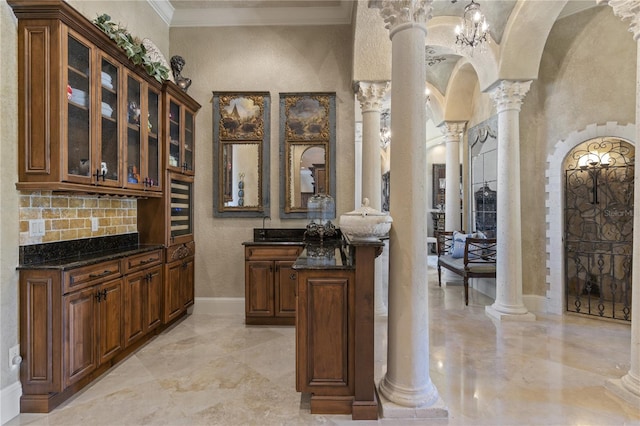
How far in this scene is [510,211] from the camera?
4105 mm

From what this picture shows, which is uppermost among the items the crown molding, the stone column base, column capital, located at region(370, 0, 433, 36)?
the crown molding

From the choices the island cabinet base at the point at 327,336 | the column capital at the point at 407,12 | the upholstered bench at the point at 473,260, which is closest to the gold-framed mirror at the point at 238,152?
the island cabinet base at the point at 327,336

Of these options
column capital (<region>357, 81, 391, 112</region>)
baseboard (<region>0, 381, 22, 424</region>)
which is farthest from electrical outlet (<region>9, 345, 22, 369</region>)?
column capital (<region>357, 81, 391, 112</region>)

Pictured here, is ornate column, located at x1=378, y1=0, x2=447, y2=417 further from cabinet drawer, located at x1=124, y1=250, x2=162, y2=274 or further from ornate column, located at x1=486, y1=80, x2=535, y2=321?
ornate column, located at x1=486, y1=80, x2=535, y2=321

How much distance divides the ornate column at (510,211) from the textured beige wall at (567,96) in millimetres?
428

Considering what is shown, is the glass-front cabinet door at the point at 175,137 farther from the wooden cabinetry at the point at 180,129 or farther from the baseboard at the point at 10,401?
the baseboard at the point at 10,401

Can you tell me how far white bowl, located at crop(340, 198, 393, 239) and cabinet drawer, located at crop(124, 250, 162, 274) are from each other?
2.07 metres

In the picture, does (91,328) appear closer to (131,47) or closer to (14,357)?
(14,357)

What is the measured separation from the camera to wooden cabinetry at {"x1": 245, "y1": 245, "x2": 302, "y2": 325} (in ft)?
12.6

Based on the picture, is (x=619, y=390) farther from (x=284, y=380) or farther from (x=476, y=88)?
(x=476, y=88)

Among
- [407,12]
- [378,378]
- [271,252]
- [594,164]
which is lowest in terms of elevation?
[378,378]

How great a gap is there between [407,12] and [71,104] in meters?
2.53

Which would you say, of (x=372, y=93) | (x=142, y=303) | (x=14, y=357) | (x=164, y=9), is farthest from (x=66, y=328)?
(x=164, y=9)

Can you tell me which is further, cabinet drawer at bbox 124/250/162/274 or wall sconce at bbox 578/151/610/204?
wall sconce at bbox 578/151/610/204
